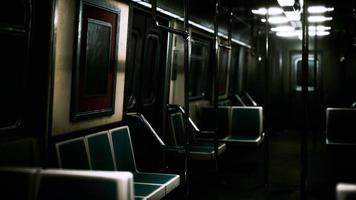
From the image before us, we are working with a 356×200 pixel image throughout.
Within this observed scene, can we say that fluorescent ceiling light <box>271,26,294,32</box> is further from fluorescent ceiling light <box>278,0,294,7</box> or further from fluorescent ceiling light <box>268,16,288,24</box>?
fluorescent ceiling light <box>278,0,294,7</box>

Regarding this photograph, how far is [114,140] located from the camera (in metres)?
4.10

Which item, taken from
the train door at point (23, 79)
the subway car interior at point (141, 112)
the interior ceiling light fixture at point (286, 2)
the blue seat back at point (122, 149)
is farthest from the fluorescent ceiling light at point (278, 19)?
the train door at point (23, 79)

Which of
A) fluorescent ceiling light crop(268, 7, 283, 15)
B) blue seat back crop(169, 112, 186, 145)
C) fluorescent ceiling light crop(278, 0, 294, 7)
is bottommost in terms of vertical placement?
blue seat back crop(169, 112, 186, 145)

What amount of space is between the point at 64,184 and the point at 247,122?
5.31 metres

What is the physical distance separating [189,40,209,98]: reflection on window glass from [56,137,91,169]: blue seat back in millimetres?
4173

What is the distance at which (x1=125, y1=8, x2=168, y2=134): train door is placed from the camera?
16.9 feet

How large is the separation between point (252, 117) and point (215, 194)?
7.35 feet

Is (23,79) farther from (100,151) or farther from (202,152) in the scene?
(202,152)

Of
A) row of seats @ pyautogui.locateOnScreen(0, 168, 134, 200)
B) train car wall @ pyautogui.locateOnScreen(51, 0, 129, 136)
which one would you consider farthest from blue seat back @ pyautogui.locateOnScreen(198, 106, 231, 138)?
row of seats @ pyautogui.locateOnScreen(0, 168, 134, 200)

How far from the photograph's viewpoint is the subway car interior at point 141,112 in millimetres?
2877

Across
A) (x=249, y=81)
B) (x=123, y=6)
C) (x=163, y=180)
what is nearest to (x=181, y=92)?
(x=123, y=6)

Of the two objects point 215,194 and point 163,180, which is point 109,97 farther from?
point 215,194

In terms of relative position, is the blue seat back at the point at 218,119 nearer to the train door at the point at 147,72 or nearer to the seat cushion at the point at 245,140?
the seat cushion at the point at 245,140

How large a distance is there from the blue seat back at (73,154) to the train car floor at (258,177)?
7.01ft
